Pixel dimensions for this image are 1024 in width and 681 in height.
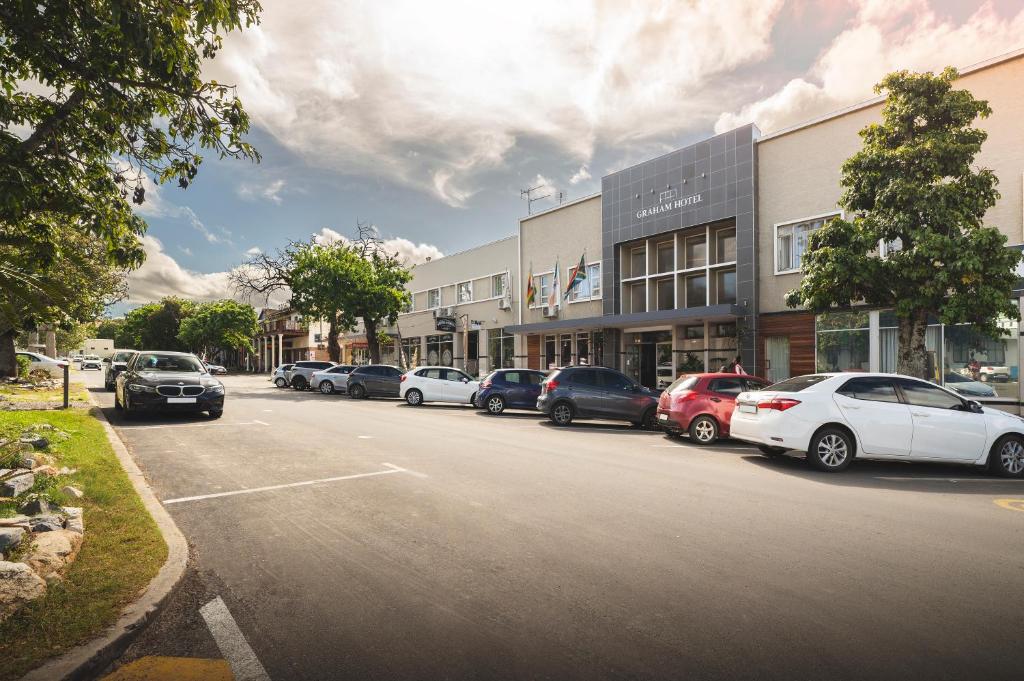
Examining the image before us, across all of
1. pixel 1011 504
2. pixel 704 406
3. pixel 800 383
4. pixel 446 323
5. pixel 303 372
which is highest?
pixel 446 323

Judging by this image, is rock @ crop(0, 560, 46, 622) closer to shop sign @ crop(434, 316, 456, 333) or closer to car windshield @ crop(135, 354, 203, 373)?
car windshield @ crop(135, 354, 203, 373)

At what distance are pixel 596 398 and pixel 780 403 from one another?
6645mm

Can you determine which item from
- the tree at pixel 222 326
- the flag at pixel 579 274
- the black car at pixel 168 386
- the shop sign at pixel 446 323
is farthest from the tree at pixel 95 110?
the tree at pixel 222 326

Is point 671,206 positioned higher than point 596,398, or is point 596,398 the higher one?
point 671,206

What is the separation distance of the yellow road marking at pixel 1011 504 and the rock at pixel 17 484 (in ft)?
35.0

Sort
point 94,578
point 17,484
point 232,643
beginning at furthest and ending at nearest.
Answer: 1. point 17,484
2. point 94,578
3. point 232,643

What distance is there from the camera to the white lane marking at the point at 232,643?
3006 mm

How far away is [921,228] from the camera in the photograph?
11.7 m

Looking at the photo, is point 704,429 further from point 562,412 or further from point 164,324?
point 164,324

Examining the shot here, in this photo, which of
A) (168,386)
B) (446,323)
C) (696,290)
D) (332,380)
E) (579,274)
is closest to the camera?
(168,386)

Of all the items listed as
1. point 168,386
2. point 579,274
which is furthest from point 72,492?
point 579,274

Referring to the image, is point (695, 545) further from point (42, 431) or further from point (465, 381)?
point (465, 381)

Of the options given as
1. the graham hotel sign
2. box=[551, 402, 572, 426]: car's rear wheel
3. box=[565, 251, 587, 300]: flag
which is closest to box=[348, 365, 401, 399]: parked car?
box=[565, 251, 587, 300]: flag

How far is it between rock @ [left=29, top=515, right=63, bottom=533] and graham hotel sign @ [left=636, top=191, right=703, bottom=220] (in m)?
21.6
